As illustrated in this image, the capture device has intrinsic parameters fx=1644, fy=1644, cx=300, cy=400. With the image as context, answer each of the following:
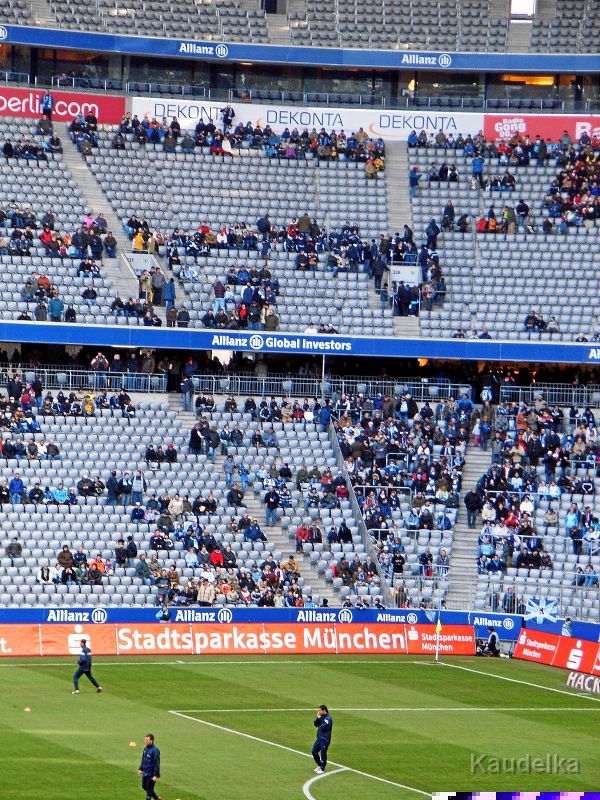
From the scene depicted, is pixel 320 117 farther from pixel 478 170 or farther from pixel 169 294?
pixel 169 294

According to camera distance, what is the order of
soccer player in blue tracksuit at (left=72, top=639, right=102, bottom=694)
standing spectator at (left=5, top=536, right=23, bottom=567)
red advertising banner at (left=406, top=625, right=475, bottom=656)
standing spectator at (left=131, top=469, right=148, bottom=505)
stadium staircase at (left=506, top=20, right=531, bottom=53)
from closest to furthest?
1. soccer player in blue tracksuit at (left=72, top=639, right=102, bottom=694)
2. standing spectator at (left=5, top=536, right=23, bottom=567)
3. red advertising banner at (left=406, top=625, right=475, bottom=656)
4. standing spectator at (left=131, top=469, right=148, bottom=505)
5. stadium staircase at (left=506, top=20, right=531, bottom=53)

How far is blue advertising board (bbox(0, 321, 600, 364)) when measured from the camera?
54531mm

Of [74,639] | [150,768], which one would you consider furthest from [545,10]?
[150,768]

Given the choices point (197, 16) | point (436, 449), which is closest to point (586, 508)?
point (436, 449)

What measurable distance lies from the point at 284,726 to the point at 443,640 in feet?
43.2

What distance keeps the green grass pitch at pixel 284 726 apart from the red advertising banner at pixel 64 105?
84.9 ft

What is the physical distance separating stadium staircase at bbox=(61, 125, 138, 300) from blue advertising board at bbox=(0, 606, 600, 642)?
1427cm

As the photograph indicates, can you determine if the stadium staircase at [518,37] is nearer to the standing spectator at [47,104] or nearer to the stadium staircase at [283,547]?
the standing spectator at [47,104]

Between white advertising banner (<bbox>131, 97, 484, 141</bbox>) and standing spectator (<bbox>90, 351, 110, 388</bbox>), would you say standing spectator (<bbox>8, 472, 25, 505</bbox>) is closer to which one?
standing spectator (<bbox>90, 351, 110, 388</bbox>)

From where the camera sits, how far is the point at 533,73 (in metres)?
67.1

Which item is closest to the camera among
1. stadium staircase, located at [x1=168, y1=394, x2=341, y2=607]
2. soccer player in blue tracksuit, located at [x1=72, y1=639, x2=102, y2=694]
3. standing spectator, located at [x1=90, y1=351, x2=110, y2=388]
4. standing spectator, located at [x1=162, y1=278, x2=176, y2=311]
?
soccer player in blue tracksuit, located at [x1=72, y1=639, x2=102, y2=694]

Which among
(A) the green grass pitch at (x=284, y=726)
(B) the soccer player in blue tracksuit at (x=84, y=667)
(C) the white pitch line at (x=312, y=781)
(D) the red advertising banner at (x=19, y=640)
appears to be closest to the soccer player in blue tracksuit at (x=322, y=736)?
(C) the white pitch line at (x=312, y=781)

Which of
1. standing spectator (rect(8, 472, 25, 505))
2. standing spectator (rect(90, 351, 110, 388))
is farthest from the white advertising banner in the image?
standing spectator (rect(8, 472, 25, 505))

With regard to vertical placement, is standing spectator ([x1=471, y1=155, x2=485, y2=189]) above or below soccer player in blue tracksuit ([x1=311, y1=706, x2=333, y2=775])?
above
